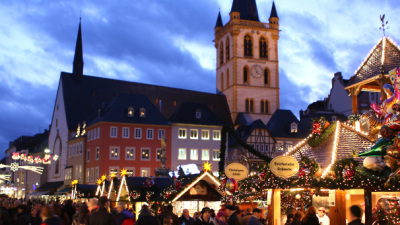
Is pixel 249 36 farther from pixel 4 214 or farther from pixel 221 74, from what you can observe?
pixel 4 214

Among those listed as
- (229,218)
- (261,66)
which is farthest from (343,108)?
(229,218)

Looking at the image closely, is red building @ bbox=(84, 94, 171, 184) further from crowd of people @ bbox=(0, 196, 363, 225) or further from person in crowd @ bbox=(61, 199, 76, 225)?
crowd of people @ bbox=(0, 196, 363, 225)

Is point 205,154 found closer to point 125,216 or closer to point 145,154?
point 145,154

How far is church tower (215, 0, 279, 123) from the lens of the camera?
245 feet

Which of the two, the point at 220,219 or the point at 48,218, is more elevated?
the point at 48,218

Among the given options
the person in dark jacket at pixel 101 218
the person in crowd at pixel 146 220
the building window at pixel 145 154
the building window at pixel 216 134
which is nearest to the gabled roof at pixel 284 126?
the building window at pixel 216 134

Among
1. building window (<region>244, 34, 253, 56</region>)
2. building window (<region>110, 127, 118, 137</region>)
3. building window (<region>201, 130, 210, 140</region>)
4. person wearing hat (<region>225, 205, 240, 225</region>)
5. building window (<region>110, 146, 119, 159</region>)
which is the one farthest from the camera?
building window (<region>244, 34, 253, 56</region>)

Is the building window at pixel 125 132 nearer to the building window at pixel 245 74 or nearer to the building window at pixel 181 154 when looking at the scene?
the building window at pixel 181 154

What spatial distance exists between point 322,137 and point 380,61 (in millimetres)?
2633

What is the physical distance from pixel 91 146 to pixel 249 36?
104 ft

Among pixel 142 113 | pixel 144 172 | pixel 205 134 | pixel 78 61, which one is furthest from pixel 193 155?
pixel 78 61

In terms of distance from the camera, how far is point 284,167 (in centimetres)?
1370

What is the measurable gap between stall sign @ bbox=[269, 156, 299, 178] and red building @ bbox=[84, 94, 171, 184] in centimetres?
3958

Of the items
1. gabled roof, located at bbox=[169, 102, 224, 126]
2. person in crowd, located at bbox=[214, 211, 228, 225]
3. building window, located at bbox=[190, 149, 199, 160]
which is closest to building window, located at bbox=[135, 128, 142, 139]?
gabled roof, located at bbox=[169, 102, 224, 126]
